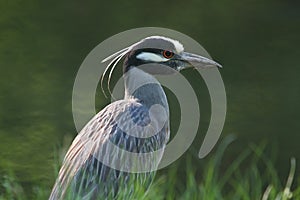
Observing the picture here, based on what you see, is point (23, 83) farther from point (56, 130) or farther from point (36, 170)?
point (36, 170)

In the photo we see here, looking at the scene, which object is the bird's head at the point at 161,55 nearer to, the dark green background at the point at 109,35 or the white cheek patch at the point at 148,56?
the white cheek patch at the point at 148,56

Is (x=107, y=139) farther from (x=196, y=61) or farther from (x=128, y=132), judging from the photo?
(x=196, y=61)

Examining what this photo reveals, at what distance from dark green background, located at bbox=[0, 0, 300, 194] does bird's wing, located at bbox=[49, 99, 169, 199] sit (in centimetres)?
107

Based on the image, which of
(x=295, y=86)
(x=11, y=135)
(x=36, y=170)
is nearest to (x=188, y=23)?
(x=295, y=86)

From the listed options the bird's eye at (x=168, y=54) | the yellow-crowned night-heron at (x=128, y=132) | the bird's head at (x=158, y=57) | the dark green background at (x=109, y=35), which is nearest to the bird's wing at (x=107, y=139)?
the yellow-crowned night-heron at (x=128, y=132)

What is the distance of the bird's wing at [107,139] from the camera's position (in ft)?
18.3

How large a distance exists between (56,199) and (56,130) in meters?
4.00

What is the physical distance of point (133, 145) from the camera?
19.1ft

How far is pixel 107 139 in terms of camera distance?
18.8 ft

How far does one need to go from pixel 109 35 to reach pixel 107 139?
5.94 m

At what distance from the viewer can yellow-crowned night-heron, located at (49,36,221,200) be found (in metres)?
5.40

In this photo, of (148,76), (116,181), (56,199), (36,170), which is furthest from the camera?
(36,170)

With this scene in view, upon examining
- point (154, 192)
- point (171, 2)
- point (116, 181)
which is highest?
point (154, 192)

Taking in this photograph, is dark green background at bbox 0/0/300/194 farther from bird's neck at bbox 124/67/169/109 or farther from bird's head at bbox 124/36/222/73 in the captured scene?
bird's head at bbox 124/36/222/73
